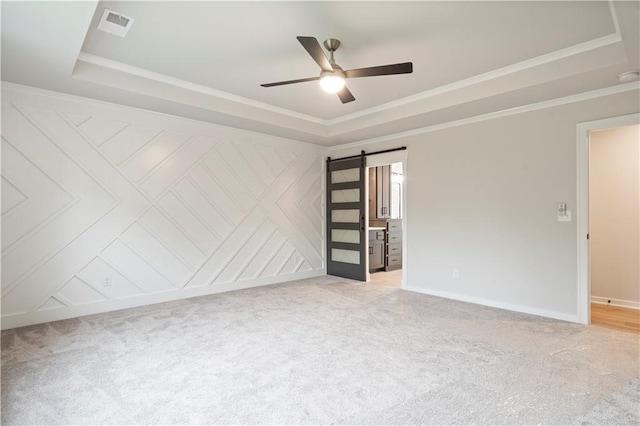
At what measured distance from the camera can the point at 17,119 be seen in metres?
3.45

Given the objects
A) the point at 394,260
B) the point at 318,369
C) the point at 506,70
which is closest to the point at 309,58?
the point at 506,70

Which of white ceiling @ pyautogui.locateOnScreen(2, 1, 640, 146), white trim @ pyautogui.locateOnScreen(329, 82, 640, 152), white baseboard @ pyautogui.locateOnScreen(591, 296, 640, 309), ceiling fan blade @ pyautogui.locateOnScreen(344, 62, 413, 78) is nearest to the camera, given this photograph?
white ceiling @ pyautogui.locateOnScreen(2, 1, 640, 146)

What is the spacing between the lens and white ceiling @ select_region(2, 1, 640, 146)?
2461 mm

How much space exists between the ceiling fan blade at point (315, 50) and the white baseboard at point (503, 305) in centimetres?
346

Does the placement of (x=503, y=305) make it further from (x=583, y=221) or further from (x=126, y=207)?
(x=126, y=207)

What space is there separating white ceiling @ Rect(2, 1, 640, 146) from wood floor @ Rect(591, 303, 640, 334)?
8.11 ft

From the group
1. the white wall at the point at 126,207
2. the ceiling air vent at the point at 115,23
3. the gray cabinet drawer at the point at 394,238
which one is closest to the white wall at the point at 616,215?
the gray cabinet drawer at the point at 394,238

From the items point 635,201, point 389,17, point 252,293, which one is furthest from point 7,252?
point 635,201

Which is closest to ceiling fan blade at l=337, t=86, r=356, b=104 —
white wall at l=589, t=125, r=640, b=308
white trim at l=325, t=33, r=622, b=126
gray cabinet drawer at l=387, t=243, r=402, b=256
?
white trim at l=325, t=33, r=622, b=126

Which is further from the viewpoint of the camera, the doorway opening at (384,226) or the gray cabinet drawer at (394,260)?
the gray cabinet drawer at (394,260)

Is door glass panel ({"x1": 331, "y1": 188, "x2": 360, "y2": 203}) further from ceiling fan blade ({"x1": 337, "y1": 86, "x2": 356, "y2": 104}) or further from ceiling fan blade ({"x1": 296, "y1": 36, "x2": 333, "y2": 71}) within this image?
ceiling fan blade ({"x1": 296, "y1": 36, "x2": 333, "y2": 71})

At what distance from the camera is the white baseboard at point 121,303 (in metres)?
3.48

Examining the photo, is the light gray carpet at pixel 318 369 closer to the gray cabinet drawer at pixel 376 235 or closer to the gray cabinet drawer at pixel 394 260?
the gray cabinet drawer at pixel 376 235

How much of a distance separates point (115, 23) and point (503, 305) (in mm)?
4916
